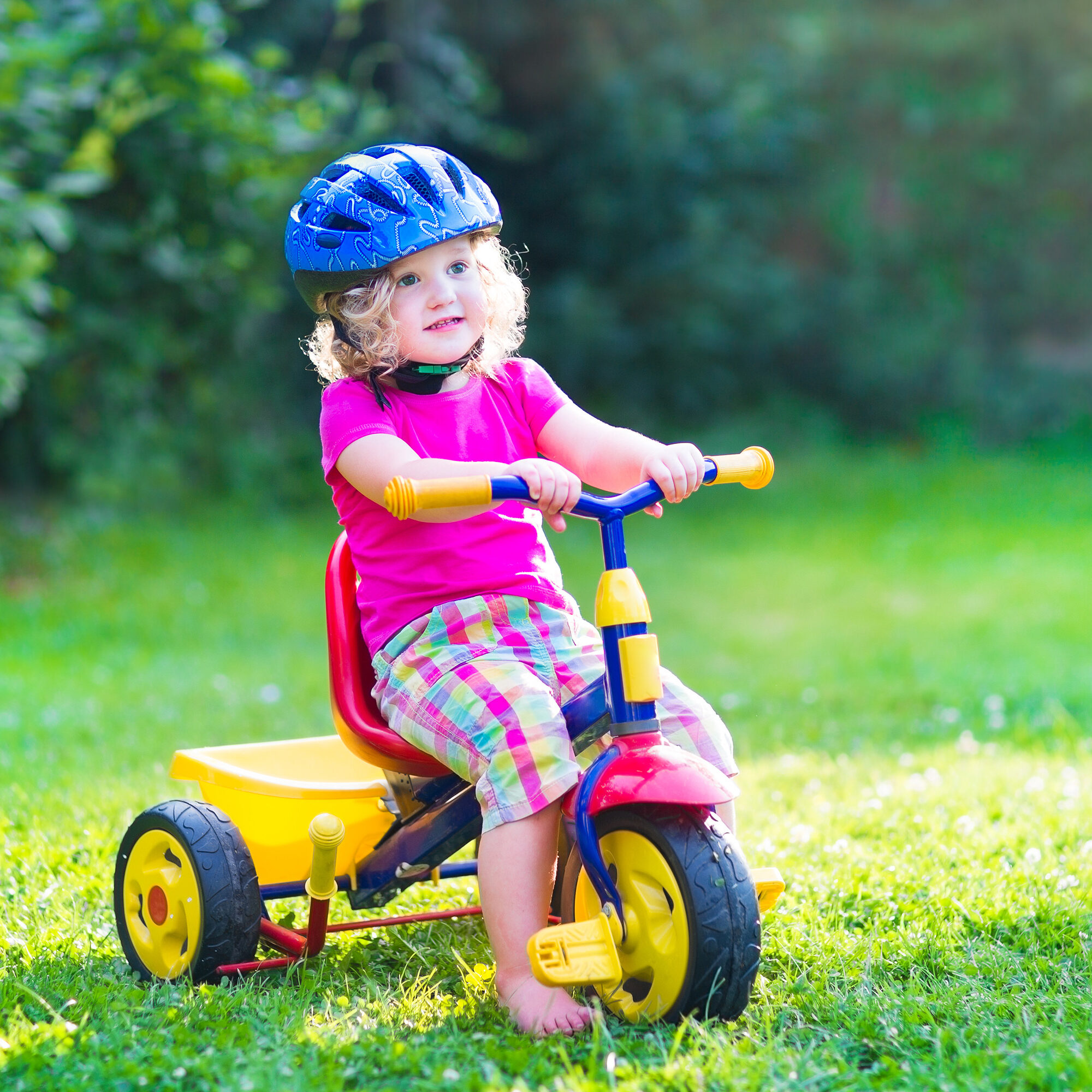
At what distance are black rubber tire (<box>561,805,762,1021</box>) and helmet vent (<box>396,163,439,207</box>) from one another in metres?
1.27

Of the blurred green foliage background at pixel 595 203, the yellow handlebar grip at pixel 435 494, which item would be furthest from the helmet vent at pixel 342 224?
the blurred green foliage background at pixel 595 203

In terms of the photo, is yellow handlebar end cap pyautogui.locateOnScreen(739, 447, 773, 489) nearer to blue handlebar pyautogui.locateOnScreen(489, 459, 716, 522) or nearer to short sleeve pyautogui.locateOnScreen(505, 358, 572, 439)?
blue handlebar pyautogui.locateOnScreen(489, 459, 716, 522)

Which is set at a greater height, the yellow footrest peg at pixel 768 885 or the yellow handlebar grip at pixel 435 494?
the yellow handlebar grip at pixel 435 494

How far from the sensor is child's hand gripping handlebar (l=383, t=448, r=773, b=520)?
2.18m

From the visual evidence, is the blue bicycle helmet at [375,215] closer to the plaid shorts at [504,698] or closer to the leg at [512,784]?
the plaid shorts at [504,698]

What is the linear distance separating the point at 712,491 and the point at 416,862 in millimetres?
10877

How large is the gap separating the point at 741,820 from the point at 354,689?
1423 mm

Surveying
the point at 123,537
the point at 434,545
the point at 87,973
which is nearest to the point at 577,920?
the point at 434,545

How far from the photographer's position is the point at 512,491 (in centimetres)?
227

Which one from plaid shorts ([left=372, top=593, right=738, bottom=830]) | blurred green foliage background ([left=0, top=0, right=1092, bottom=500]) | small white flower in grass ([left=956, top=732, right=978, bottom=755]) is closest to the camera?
plaid shorts ([left=372, top=593, right=738, bottom=830])

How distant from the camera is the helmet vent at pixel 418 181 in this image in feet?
8.93

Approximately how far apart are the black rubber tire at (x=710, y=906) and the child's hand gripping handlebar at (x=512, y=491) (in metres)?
0.52

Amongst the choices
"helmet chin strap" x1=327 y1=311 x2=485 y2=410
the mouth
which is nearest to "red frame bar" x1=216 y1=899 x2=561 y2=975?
"helmet chin strap" x1=327 y1=311 x2=485 y2=410

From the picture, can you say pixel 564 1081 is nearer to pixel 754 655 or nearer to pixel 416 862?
pixel 416 862
